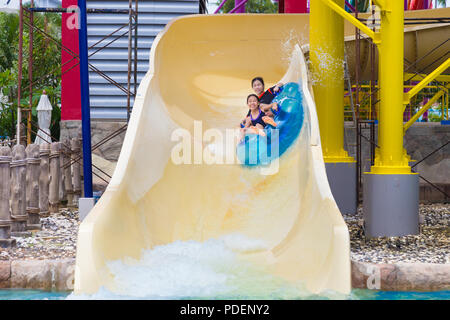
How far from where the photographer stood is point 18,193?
6.40 m

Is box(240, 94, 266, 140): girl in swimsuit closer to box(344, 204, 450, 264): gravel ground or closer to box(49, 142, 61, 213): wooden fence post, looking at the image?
box(344, 204, 450, 264): gravel ground

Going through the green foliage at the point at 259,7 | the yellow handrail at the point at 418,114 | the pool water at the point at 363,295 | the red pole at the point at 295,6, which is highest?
the green foliage at the point at 259,7

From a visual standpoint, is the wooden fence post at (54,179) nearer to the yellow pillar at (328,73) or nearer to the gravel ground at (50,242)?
the gravel ground at (50,242)

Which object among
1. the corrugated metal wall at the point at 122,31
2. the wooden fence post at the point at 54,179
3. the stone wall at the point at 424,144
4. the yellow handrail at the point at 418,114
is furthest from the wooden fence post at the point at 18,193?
the yellow handrail at the point at 418,114

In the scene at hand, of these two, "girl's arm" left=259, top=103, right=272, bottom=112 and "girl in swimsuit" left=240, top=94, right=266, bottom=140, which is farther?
"girl's arm" left=259, top=103, right=272, bottom=112

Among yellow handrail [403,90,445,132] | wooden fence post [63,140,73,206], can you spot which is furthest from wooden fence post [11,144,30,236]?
yellow handrail [403,90,445,132]

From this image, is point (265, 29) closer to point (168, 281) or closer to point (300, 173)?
point (300, 173)

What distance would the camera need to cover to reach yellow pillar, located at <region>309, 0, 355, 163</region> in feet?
26.1

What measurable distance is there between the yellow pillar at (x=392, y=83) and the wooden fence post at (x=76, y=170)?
15.7ft

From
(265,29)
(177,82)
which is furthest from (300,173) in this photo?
(265,29)

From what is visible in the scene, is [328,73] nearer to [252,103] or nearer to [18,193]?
[252,103]

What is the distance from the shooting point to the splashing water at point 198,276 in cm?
436

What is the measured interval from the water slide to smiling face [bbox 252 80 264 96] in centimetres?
14

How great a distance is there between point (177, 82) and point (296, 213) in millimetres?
3498
